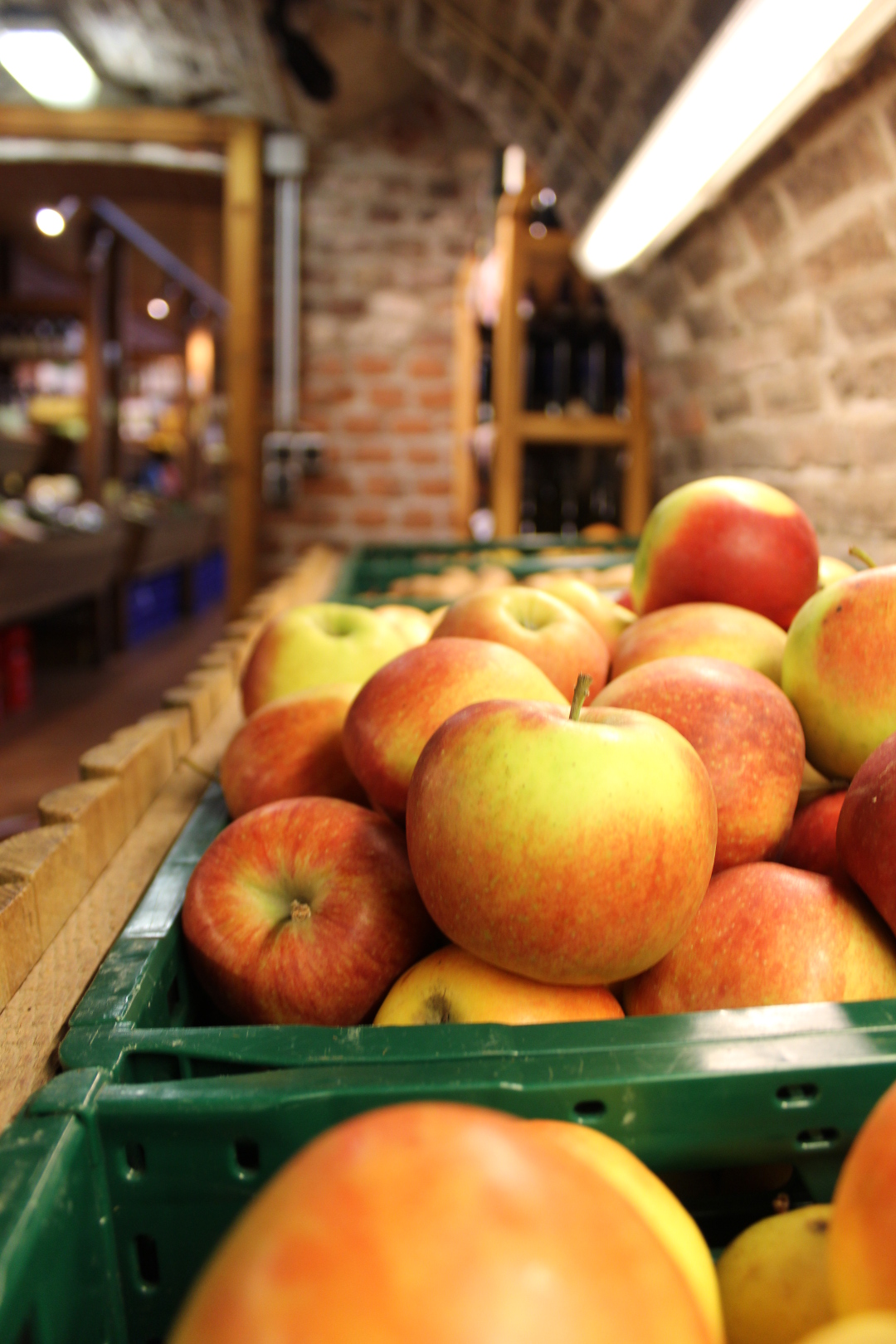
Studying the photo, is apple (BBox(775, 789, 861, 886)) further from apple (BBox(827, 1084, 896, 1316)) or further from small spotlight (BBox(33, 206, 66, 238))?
small spotlight (BBox(33, 206, 66, 238))

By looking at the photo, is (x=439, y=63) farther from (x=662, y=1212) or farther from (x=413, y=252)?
(x=662, y=1212)

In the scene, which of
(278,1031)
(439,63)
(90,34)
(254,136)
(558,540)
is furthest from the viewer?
(254,136)

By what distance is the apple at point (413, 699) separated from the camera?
806 mm

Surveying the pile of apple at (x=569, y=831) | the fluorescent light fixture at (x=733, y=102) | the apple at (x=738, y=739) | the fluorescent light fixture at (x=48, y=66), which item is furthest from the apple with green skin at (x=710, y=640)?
the fluorescent light fixture at (x=48, y=66)

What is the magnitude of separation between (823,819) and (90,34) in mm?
4483

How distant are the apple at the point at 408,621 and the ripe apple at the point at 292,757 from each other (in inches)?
13.4

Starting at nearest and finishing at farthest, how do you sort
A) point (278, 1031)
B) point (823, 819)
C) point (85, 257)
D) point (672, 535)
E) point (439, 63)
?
point (278, 1031) → point (823, 819) → point (672, 535) → point (439, 63) → point (85, 257)

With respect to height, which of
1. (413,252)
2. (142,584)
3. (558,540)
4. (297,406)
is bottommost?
(142,584)

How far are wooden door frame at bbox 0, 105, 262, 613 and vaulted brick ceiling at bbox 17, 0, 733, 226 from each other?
158mm

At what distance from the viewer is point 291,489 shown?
14.4 feet

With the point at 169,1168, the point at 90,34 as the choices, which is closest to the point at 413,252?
the point at 90,34

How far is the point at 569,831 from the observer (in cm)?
59

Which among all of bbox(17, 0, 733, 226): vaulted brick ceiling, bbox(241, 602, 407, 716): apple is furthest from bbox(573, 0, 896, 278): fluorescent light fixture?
bbox(241, 602, 407, 716): apple

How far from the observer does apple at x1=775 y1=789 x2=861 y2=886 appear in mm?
772
